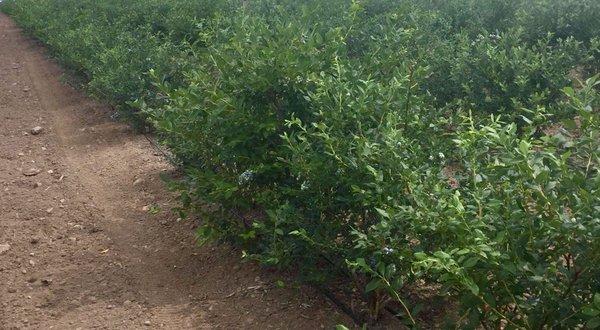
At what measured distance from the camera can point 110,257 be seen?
16.6 feet

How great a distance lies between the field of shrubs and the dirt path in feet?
0.86

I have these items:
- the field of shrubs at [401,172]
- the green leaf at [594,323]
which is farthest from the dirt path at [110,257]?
the green leaf at [594,323]

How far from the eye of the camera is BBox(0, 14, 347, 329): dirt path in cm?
422

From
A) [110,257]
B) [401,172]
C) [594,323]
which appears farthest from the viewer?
[110,257]

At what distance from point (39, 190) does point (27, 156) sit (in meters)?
1.22

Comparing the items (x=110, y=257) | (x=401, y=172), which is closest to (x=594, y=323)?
(x=401, y=172)

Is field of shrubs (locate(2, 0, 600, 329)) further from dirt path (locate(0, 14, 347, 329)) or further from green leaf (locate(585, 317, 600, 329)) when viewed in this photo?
dirt path (locate(0, 14, 347, 329))

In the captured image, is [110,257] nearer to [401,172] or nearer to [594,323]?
[401,172]

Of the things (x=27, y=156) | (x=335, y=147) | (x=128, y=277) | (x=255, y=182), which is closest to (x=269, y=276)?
(x=255, y=182)

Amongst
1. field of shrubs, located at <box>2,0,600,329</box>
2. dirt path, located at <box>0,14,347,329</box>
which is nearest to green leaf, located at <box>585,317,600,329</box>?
field of shrubs, located at <box>2,0,600,329</box>

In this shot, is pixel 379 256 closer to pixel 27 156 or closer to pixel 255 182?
pixel 255 182

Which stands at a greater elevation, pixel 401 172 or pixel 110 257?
pixel 401 172

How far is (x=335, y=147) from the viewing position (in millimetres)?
3531

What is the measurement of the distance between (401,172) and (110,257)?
8.04 feet
